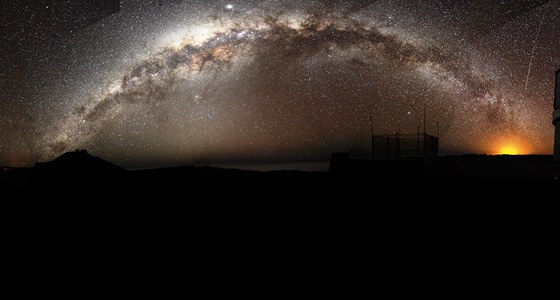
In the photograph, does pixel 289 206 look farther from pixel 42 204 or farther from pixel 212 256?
pixel 42 204

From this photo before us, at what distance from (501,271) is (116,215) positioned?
222 inches

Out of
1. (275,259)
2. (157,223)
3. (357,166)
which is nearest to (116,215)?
(157,223)

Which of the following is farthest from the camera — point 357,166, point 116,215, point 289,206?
point 357,166

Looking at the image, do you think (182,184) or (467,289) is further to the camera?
(182,184)

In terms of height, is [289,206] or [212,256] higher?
[289,206]

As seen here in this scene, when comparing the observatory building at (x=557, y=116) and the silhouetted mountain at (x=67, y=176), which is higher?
the observatory building at (x=557, y=116)

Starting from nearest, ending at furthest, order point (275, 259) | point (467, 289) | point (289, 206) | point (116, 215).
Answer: point (467, 289)
point (275, 259)
point (116, 215)
point (289, 206)

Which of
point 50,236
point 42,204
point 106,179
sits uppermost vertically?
point 106,179

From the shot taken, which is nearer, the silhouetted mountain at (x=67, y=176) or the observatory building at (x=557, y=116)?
the silhouetted mountain at (x=67, y=176)

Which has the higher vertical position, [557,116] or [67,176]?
[557,116]

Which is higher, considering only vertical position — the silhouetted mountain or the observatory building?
the observatory building

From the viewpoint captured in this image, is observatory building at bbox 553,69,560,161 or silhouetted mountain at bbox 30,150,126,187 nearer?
silhouetted mountain at bbox 30,150,126,187

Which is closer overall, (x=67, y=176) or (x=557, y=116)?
(x=67, y=176)

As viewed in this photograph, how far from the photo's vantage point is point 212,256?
17.2 ft
